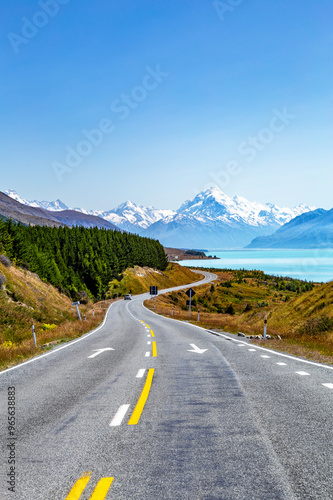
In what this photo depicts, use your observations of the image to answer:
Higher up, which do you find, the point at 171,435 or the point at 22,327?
the point at 171,435

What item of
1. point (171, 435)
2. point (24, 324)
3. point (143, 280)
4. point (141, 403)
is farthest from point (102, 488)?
point (143, 280)

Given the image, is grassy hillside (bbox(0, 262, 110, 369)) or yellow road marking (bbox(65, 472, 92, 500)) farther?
grassy hillside (bbox(0, 262, 110, 369))

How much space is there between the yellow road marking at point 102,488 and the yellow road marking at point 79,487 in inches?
5.7

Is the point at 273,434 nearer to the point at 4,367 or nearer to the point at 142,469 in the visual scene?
the point at 142,469

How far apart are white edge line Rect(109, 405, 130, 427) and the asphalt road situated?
2cm

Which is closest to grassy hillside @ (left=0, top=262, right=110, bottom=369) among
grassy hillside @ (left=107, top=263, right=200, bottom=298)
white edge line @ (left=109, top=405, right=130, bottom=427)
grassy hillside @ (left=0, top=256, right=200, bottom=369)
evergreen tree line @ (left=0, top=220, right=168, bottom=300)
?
grassy hillside @ (left=0, top=256, right=200, bottom=369)

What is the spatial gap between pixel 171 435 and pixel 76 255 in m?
93.0

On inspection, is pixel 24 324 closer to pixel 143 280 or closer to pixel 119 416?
pixel 119 416

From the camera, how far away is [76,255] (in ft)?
308

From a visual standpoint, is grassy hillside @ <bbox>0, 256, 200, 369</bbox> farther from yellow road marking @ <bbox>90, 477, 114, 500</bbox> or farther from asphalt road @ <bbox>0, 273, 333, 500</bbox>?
yellow road marking @ <bbox>90, 477, 114, 500</bbox>

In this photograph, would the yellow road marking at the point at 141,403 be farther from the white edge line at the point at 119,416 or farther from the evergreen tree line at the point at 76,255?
the evergreen tree line at the point at 76,255

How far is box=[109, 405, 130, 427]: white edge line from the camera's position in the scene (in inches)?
196

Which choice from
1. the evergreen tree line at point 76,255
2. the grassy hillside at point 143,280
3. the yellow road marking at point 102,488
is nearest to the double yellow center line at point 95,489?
the yellow road marking at point 102,488

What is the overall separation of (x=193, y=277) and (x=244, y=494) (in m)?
144
